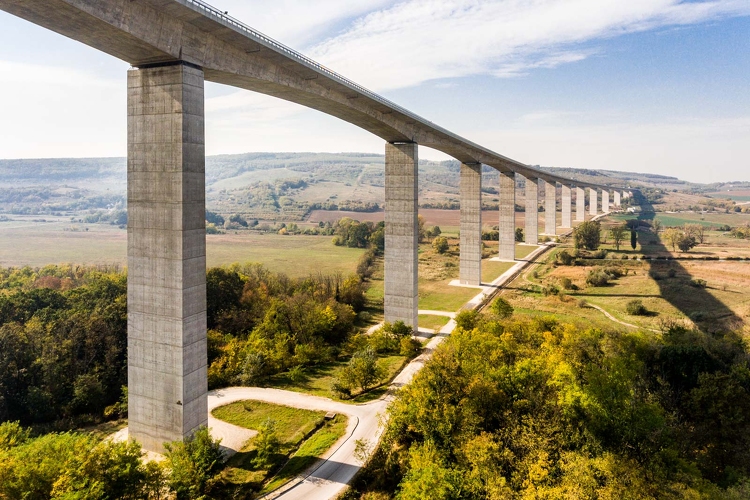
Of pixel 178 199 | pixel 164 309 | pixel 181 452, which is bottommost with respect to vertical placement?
pixel 181 452

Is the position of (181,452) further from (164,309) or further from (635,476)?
(635,476)

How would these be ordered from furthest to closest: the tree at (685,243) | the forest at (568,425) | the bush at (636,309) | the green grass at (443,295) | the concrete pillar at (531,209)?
1. the concrete pillar at (531,209)
2. the tree at (685,243)
3. the green grass at (443,295)
4. the bush at (636,309)
5. the forest at (568,425)

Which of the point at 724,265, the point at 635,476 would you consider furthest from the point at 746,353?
the point at 724,265

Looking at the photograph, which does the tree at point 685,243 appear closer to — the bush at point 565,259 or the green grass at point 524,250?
the bush at point 565,259

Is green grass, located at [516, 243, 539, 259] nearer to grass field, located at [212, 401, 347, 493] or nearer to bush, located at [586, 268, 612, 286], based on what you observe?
bush, located at [586, 268, 612, 286]

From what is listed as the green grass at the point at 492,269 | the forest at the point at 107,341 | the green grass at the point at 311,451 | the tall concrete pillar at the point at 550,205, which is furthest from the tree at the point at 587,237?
the green grass at the point at 311,451

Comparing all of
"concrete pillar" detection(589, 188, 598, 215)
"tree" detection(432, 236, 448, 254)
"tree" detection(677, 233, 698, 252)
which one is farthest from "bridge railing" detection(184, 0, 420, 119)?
"concrete pillar" detection(589, 188, 598, 215)
